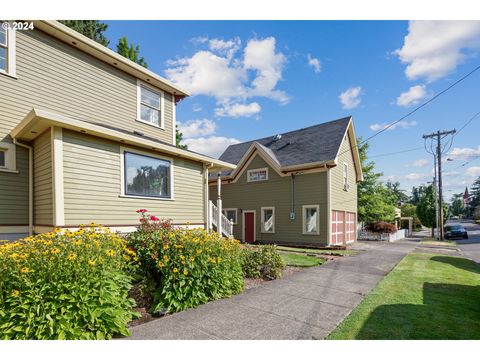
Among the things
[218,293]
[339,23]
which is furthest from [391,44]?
[218,293]

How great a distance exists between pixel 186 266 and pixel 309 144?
13884 mm

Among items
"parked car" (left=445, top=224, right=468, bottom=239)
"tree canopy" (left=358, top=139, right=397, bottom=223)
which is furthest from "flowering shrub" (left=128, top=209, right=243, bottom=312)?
"parked car" (left=445, top=224, right=468, bottom=239)

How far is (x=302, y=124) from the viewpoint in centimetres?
1973

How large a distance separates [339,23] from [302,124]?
13.5 meters

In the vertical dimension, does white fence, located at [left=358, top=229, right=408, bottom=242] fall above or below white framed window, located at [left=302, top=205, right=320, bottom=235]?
below

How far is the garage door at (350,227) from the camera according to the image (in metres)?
17.4

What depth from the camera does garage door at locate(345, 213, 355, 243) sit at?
683 inches

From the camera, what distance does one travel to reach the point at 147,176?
8172 millimetres

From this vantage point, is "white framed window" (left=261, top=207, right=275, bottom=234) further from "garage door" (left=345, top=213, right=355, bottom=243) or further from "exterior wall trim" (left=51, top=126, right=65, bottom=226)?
"exterior wall trim" (left=51, top=126, right=65, bottom=226)

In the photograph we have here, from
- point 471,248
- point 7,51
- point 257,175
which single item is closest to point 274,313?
point 7,51

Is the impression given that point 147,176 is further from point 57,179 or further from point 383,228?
point 383,228
